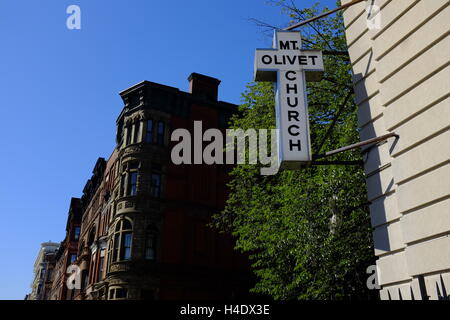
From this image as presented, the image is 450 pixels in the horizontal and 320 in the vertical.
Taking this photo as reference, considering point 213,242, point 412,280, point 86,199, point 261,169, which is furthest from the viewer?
point 86,199

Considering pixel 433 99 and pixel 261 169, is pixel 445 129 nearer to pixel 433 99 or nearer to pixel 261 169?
pixel 433 99

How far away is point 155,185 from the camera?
2966cm

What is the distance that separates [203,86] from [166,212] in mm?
11500

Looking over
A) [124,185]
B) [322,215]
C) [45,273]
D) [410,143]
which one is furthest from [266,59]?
[45,273]

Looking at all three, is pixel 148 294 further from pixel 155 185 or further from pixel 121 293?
pixel 155 185

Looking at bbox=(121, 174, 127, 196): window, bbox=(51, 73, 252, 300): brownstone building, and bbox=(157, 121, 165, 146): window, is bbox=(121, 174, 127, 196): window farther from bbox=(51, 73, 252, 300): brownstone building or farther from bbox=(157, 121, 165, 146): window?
bbox=(157, 121, 165, 146): window

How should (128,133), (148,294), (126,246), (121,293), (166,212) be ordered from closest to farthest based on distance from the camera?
(148,294), (121,293), (126,246), (166,212), (128,133)

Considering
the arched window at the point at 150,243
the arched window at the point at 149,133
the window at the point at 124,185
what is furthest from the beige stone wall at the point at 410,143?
the arched window at the point at 149,133

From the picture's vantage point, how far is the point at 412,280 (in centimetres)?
545

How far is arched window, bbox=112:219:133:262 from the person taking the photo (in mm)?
27828

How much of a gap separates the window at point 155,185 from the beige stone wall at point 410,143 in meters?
23.8

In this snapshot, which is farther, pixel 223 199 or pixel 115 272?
pixel 223 199

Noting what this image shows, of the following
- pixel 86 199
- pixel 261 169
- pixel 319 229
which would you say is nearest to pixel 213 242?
pixel 261 169

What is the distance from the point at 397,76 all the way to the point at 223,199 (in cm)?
2591
